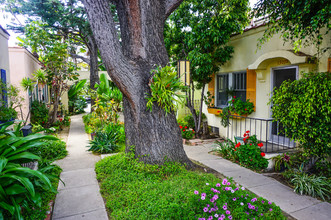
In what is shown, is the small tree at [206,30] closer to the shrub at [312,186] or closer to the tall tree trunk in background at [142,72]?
the tall tree trunk in background at [142,72]

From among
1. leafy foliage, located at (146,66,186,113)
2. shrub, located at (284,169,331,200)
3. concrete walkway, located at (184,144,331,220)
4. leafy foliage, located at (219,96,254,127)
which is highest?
leafy foliage, located at (146,66,186,113)

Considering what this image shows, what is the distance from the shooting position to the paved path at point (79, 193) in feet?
10.6

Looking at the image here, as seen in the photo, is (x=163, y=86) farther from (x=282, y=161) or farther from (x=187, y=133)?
(x=187, y=133)

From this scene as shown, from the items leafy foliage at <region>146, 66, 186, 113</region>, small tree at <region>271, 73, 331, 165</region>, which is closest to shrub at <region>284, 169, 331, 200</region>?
small tree at <region>271, 73, 331, 165</region>

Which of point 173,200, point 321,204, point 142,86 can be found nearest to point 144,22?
point 142,86

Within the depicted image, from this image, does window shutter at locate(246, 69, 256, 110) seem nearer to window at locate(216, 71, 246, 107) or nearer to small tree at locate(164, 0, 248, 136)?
window at locate(216, 71, 246, 107)

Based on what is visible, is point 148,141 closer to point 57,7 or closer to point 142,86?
point 142,86

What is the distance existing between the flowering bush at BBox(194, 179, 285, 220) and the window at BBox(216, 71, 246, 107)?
524cm

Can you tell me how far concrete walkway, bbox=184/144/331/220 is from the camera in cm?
333

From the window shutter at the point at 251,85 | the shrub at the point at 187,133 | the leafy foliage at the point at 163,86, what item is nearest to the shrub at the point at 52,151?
the leafy foliage at the point at 163,86

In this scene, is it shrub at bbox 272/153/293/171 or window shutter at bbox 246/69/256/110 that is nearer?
shrub at bbox 272/153/293/171

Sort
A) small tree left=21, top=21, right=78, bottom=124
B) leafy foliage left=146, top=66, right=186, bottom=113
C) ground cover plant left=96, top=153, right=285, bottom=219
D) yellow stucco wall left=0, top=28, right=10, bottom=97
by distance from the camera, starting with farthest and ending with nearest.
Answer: small tree left=21, top=21, right=78, bottom=124 < yellow stucco wall left=0, top=28, right=10, bottom=97 < leafy foliage left=146, top=66, right=186, bottom=113 < ground cover plant left=96, top=153, right=285, bottom=219

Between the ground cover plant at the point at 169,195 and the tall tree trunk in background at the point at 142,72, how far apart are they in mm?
347

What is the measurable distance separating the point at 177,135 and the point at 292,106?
2.38 meters
